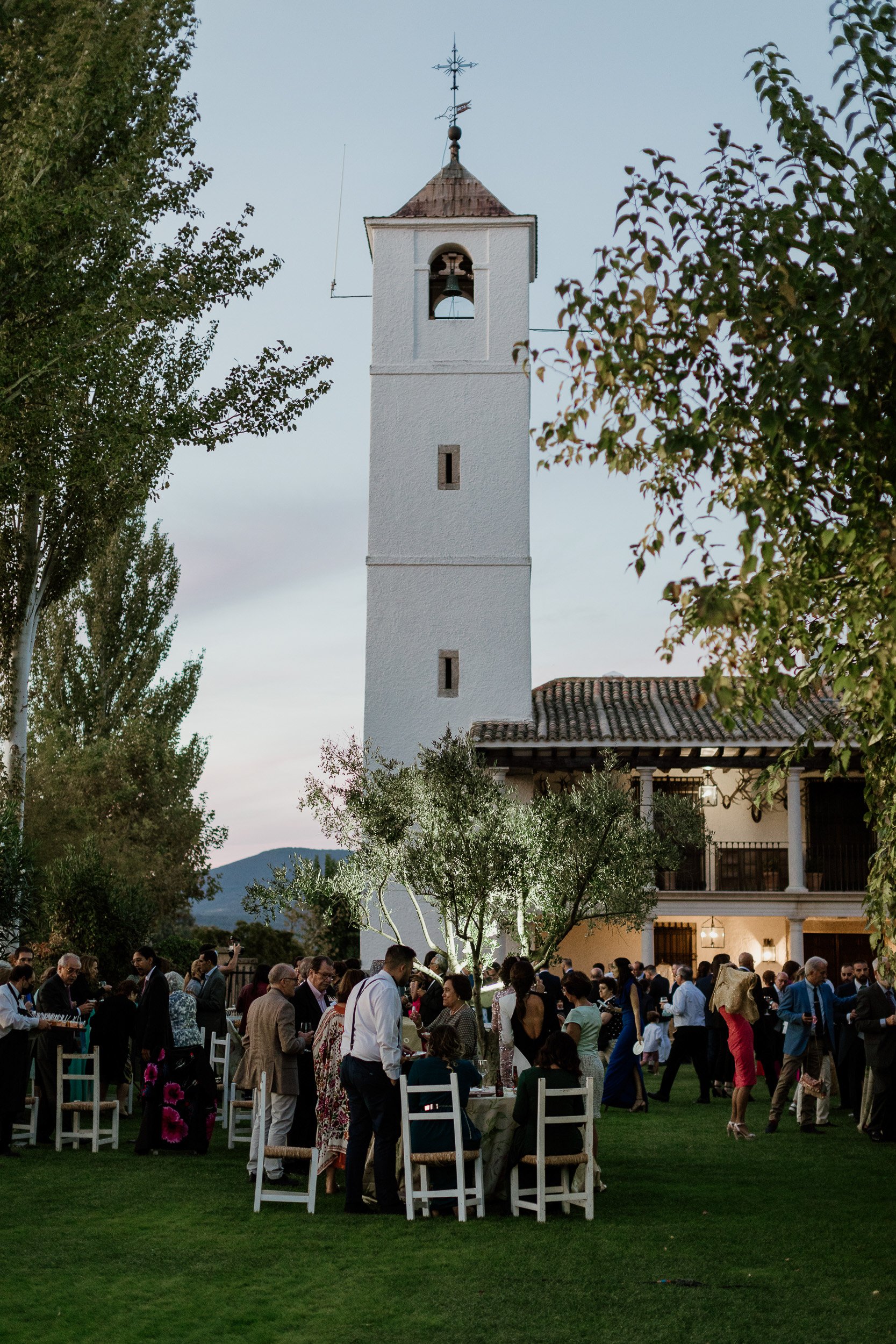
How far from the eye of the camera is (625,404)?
6066 mm

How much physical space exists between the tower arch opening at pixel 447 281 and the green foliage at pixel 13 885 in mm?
16749

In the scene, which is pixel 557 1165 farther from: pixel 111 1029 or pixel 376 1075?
pixel 111 1029

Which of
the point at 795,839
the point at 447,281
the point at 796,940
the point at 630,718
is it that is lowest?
the point at 796,940

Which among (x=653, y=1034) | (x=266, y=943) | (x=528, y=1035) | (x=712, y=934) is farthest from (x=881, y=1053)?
(x=266, y=943)

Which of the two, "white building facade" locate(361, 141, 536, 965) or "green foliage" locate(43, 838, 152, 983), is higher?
"white building facade" locate(361, 141, 536, 965)

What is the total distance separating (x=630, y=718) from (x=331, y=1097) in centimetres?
2141

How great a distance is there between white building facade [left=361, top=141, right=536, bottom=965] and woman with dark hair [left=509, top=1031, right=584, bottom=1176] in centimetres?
2009

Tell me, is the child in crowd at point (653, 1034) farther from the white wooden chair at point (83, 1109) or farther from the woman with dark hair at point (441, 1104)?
the woman with dark hair at point (441, 1104)

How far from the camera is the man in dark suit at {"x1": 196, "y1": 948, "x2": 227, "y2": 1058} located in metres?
12.9

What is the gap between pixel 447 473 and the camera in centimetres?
2998

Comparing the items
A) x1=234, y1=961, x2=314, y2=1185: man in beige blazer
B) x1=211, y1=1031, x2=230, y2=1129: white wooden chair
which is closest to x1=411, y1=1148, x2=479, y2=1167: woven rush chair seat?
x1=234, y1=961, x2=314, y2=1185: man in beige blazer

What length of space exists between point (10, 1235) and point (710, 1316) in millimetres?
4046

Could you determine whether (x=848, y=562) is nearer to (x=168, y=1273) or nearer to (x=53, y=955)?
(x=168, y=1273)

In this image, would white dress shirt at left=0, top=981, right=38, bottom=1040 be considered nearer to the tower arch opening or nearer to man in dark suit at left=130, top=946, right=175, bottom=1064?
man in dark suit at left=130, top=946, right=175, bottom=1064
